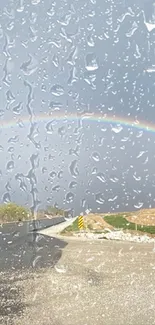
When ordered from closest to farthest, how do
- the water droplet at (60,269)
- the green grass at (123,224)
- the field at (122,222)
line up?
the water droplet at (60,269), the green grass at (123,224), the field at (122,222)

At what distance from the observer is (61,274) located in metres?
14.3

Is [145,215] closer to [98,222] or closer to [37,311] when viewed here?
[98,222]

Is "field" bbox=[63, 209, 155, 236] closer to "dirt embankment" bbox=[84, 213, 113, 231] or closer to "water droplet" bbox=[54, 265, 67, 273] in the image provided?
"dirt embankment" bbox=[84, 213, 113, 231]

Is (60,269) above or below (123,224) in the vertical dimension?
below

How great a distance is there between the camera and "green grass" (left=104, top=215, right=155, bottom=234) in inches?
1756

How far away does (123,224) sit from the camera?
2082 inches

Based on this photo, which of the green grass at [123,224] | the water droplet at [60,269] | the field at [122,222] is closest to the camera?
the water droplet at [60,269]

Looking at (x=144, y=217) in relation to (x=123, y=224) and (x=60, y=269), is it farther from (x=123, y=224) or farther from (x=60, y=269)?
(x=60, y=269)

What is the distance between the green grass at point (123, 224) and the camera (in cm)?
4460

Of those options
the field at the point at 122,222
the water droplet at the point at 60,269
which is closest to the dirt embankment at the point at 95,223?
the field at the point at 122,222

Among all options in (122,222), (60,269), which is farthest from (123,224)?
(60,269)

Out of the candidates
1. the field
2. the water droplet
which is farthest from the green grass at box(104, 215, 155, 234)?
the water droplet

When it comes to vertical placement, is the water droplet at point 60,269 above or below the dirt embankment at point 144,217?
below

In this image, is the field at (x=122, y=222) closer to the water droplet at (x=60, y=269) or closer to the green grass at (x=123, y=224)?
the green grass at (x=123, y=224)
